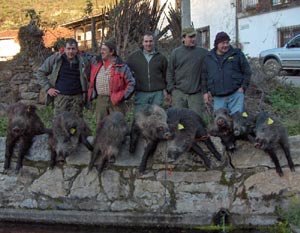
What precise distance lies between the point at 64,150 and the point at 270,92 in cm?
550

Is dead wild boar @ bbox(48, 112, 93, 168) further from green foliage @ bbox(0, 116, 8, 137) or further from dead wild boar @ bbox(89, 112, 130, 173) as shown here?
green foliage @ bbox(0, 116, 8, 137)

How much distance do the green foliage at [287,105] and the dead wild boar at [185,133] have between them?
194cm

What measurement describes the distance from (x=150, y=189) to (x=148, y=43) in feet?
6.20

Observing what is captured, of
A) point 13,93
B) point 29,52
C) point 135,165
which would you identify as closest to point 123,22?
point 29,52

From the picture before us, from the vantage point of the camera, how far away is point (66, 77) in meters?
6.40

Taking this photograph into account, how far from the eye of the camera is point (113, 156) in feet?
18.9

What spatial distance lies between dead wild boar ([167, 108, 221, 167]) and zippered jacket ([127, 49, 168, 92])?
818mm

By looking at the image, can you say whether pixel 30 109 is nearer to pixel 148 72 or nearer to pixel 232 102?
pixel 148 72

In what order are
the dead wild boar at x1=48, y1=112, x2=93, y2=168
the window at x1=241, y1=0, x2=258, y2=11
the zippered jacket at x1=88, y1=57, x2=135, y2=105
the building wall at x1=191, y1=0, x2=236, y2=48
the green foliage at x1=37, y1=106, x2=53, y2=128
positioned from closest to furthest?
the dead wild boar at x1=48, y1=112, x2=93, y2=168
the zippered jacket at x1=88, y1=57, x2=135, y2=105
the green foliage at x1=37, y1=106, x2=53, y2=128
the window at x1=241, y1=0, x2=258, y2=11
the building wall at x1=191, y1=0, x2=236, y2=48

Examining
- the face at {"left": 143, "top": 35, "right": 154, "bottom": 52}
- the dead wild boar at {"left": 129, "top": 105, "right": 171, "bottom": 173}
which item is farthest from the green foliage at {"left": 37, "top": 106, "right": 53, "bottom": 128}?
the dead wild boar at {"left": 129, "top": 105, "right": 171, "bottom": 173}

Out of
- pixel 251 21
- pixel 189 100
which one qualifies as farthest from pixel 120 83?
pixel 251 21

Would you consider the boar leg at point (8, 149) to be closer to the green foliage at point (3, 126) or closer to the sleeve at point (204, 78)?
the green foliage at point (3, 126)

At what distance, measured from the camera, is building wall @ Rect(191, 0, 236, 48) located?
27.4 m

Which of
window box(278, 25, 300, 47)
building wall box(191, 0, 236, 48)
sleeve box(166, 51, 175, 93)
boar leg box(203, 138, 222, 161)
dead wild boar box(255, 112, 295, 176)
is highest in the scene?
building wall box(191, 0, 236, 48)
